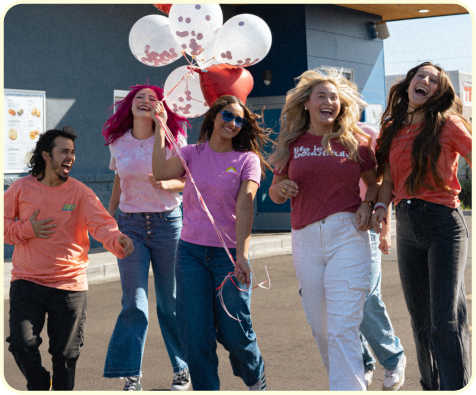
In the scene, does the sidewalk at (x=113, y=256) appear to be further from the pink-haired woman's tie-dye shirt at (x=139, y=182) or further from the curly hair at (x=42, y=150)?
the curly hair at (x=42, y=150)

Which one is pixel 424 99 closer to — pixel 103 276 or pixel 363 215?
pixel 363 215

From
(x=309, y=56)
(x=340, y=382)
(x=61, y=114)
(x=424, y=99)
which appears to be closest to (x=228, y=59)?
(x=424, y=99)

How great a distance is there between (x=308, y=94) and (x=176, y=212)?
4.28 feet

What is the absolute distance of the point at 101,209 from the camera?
13.0ft

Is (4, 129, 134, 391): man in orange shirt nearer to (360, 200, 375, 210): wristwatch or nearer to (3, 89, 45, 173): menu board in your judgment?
(360, 200, 375, 210): wristwatch

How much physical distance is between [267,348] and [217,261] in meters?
2.03

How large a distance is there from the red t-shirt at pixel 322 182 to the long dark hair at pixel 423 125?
31 cm

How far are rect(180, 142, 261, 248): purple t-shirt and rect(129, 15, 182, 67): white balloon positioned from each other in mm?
1364

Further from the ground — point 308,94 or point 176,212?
point 308,94

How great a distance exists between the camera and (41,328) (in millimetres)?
3689

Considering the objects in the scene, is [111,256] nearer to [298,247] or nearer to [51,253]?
[51,253]

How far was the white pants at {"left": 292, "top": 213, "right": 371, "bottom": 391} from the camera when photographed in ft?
11.2

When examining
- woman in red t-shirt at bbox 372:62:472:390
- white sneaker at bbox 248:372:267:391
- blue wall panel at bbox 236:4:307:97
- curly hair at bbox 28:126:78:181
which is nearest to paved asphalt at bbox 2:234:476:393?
white sneaker at bbox 248:372:267:391

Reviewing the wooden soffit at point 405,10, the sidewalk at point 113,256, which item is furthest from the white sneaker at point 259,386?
the wooden soffit at point 405,10
